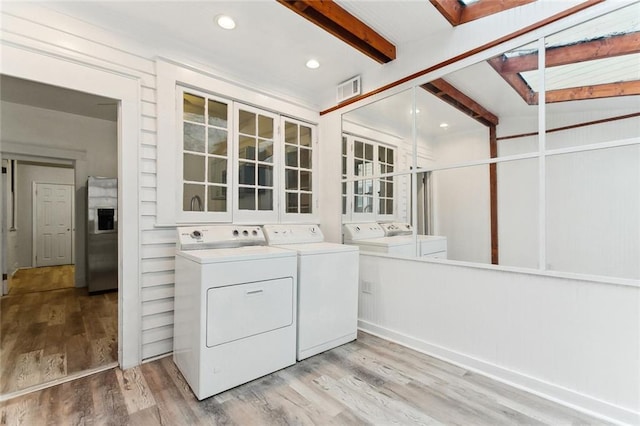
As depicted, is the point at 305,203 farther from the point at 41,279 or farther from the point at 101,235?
the point at 41,279

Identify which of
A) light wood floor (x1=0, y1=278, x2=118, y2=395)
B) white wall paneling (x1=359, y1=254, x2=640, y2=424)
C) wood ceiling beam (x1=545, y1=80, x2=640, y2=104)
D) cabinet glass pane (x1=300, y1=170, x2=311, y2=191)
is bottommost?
light wood floor (x1=0, y1=278, x2=118, y2=395)

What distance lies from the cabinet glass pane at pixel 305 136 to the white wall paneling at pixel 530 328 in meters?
1.77

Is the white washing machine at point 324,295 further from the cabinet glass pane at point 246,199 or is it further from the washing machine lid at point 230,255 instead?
the cabinet glass pane at point 246,199

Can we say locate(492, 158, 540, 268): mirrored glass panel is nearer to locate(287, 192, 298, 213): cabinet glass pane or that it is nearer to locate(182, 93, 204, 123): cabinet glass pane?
locate(287, 192, 298, 213): cabinet glass pane

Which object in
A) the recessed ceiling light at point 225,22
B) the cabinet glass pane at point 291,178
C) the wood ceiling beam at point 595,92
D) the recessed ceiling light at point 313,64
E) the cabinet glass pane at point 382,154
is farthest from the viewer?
the cabinet glass pane at point 291,178

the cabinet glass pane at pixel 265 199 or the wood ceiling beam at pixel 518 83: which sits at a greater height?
the wood ceiling beam at pixel 518 83

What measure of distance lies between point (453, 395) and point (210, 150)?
2760 mm

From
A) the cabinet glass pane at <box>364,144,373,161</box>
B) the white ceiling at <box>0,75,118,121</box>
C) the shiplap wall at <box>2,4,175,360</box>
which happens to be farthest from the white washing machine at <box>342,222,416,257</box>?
the white ceiling at <box>0,75,118,121</box>

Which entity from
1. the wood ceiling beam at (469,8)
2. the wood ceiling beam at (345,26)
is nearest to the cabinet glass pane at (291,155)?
the wood ceiling beam at (345,26)

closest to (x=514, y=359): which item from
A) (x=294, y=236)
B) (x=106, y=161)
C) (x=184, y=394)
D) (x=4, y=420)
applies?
(x=294, y=236)

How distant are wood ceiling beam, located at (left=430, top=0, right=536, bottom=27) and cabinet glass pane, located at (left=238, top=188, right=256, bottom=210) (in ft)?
7.28

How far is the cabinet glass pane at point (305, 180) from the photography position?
3428 millimetres

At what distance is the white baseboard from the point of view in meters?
1.62

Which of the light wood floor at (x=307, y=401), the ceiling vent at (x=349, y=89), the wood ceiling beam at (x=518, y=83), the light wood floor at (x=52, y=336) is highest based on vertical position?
the ceiling vent at (x=349, y=89)
